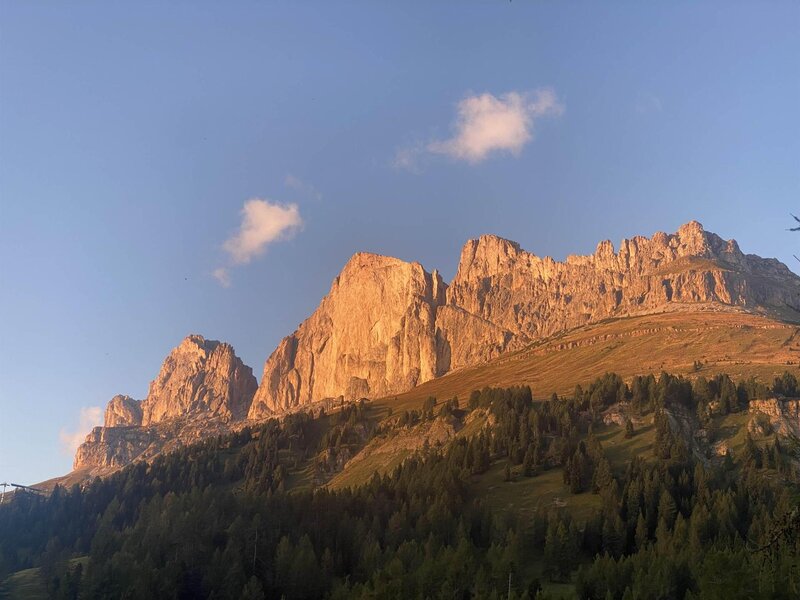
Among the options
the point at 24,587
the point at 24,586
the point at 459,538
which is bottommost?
the point at 24,587

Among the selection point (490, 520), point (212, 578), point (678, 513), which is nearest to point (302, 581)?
point (212, 578)

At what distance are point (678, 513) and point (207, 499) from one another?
10907 cm

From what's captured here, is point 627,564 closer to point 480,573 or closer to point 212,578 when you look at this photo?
point 480,573

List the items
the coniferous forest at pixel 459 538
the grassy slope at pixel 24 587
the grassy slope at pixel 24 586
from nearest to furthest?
the coniferous forest at pixel 459 538 < the grassy slope at pixel 24 586 < the grassy slope at pixel 24 587

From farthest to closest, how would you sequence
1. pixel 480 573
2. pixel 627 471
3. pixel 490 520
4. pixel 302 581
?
pixel 627 471 < pixel 490 520 < pixel 302 581 < pixel 480 573

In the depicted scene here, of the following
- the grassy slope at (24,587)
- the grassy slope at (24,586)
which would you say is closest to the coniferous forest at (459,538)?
the grassy slope at (24,586)

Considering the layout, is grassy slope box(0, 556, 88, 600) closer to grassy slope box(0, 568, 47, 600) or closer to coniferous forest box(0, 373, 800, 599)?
grassy slope box(0, 568, 47, 600)

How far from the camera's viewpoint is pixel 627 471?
172 meters

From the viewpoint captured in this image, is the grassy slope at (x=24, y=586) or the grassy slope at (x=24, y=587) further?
the grassy slope at (x=24, y=587)

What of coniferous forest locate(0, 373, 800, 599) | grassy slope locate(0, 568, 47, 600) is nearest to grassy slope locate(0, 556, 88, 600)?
grassy slope locate(0, 568, 47, 600)

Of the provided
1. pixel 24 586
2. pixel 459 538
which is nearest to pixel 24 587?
pixel 24 586

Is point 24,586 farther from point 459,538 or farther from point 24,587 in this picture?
point 459,538

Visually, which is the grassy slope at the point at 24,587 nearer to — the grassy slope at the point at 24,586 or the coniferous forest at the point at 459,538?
the grassy slope at the point at 24,586

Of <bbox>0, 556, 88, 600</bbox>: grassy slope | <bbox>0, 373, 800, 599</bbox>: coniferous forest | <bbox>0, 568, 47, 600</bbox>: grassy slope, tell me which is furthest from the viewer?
<bbox>0, 568, 47, 600</bbox>: grassy slope
